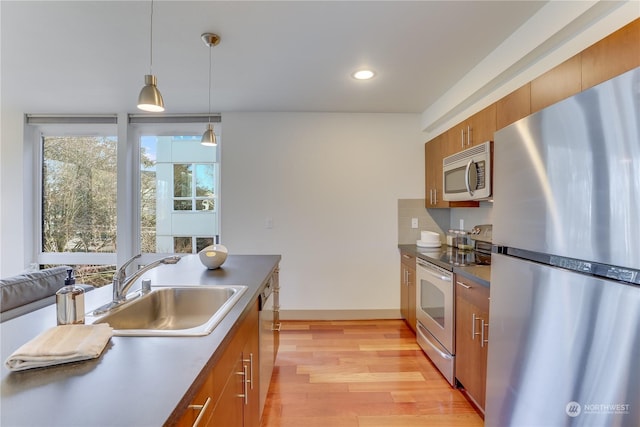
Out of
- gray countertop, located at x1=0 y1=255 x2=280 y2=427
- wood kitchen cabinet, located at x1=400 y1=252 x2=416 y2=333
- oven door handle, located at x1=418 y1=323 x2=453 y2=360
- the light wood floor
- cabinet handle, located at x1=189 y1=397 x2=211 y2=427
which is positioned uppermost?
gray countertop, located at x1=0 y1=255 x2=280 y2=427

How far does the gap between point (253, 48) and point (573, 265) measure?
2.22 meters

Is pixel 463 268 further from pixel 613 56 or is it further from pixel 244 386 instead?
pixel 244 386

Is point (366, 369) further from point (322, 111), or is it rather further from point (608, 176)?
point (322, 111)

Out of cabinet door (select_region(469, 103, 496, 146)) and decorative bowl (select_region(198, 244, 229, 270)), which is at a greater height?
cabinet door (select_region(469, 103, 496, 146))

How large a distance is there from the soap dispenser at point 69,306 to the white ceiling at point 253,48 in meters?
1.61

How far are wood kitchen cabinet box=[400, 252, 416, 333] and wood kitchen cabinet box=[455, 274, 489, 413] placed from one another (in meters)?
0.95

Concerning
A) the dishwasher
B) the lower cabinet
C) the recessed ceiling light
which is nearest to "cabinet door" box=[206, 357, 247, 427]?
the lower cabinet

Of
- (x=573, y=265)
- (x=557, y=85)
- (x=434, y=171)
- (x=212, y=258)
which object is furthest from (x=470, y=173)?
(x=212, y=258)

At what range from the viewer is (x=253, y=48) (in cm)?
211

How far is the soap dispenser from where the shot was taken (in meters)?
0.89

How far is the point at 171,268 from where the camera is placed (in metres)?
2.05

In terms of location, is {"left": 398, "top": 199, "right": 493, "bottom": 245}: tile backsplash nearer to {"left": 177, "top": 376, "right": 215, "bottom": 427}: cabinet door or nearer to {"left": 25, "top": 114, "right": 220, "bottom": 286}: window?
{"left": 25, "top": 114, "right": 220, "bottom": 286}: window

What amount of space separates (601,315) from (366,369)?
191 centimetres

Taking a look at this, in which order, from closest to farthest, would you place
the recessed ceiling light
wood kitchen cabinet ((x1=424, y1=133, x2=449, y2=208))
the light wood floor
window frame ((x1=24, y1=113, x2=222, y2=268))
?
the light wood floor → the recessed ceiling light → wood kitchen cabinet ((x1=424, y1=133, x2=449, y2=208)) → window frame ((x1=24, y1=113, x2=222, y2=268))
